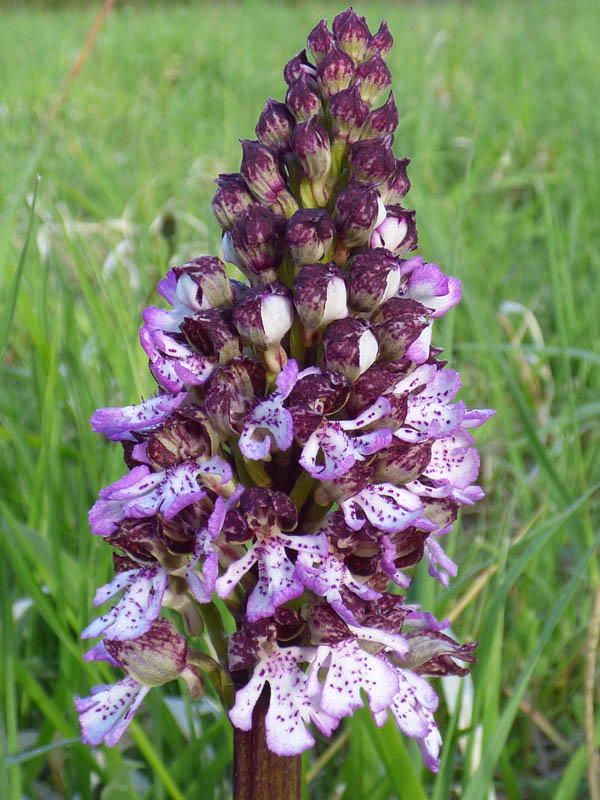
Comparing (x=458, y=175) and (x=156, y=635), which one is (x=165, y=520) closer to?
(x=156, y=635)

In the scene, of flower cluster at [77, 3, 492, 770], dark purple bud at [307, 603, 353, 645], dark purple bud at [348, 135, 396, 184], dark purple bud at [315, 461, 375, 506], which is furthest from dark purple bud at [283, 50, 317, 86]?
dark purple bud at [307, 603, 353, 645]

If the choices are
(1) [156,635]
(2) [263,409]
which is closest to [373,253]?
(2) [263,409]

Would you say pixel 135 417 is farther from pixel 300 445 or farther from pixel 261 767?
pixel 261 767

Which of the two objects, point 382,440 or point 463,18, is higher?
point 463,18

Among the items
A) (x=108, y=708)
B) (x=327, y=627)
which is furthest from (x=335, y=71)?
(x=108, y=708)

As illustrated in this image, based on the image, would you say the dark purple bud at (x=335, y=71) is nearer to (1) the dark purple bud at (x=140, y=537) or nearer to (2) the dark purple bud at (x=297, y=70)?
(2) the dark purple bud at (x=297, y=70)
